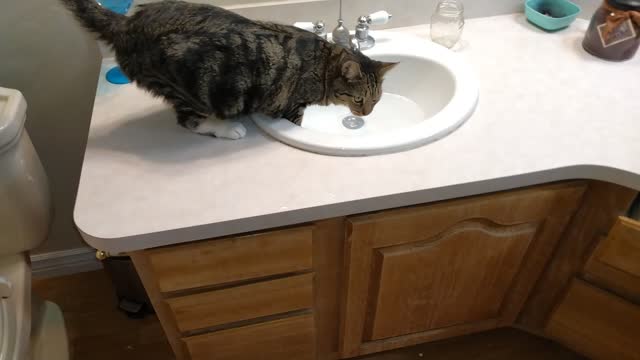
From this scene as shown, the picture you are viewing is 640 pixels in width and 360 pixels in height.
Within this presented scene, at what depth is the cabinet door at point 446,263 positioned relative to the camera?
0.87 meters

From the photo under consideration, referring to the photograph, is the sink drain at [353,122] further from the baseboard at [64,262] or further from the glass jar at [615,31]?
the baseboard at [64,262]

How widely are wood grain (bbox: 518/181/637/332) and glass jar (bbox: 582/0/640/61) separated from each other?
368 millimetres

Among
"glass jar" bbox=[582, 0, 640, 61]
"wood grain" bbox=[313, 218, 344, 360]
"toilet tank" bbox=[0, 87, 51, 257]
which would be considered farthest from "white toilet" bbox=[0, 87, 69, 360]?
"glass jar" bbox=[582, 0, 640, 61]

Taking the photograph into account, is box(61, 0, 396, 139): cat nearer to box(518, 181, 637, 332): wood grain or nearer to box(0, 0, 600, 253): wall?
box(0, 0, 600, 253): wall

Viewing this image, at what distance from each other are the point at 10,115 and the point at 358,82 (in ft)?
2.29

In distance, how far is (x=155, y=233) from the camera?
0.73 m

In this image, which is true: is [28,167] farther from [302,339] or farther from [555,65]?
[555,65]

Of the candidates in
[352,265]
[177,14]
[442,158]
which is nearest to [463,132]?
[442,158]

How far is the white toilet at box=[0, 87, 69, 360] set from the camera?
906mm

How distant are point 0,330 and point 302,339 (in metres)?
0.63

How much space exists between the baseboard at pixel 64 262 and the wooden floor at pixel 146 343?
0.10 m

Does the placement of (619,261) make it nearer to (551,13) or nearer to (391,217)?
(391,217)

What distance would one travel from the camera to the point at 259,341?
1.04 m

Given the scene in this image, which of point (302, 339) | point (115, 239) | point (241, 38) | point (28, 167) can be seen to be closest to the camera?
point (115, 239)
